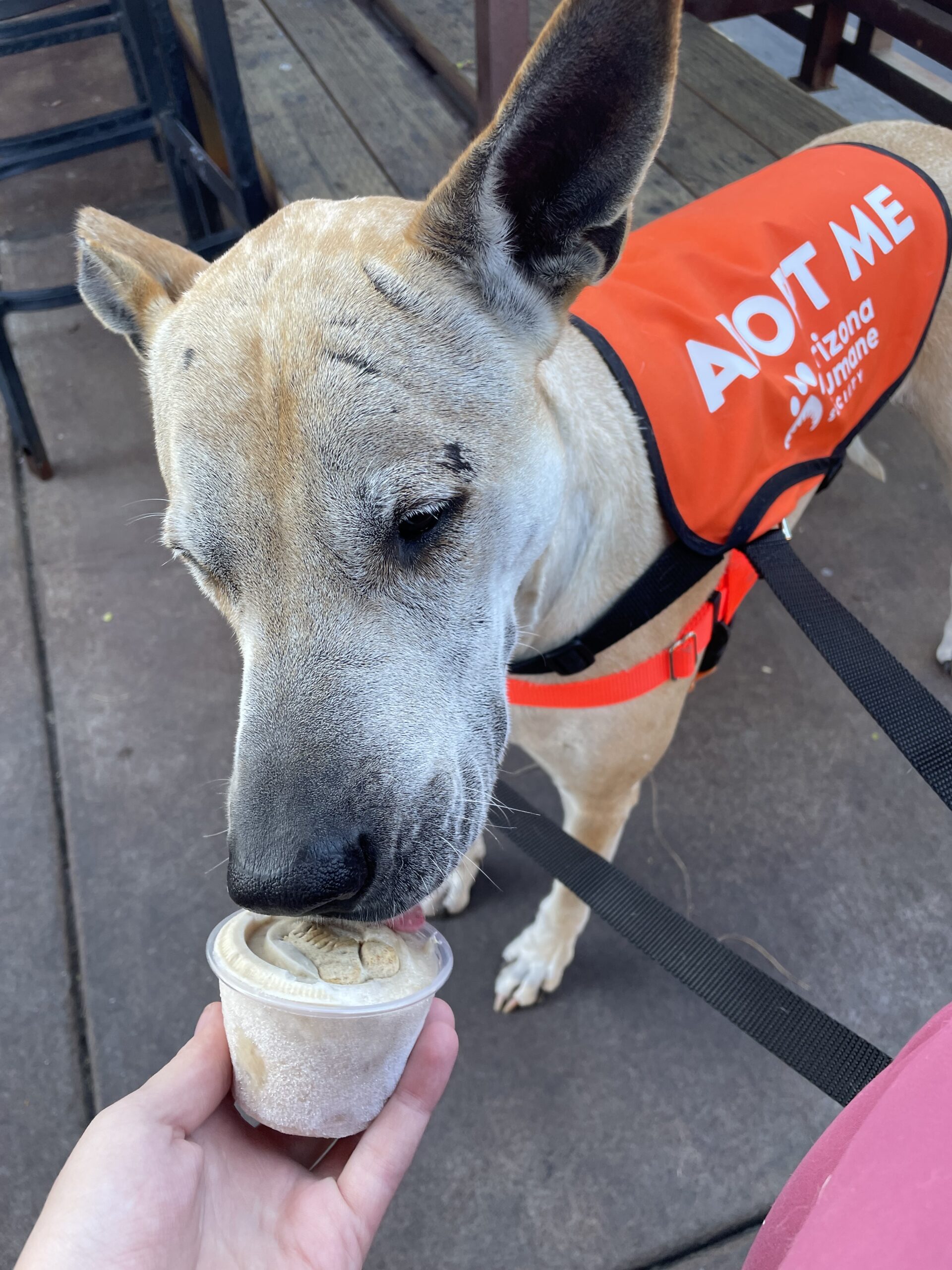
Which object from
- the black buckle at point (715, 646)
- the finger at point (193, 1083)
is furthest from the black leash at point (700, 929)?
the finger at point (193, 1083)

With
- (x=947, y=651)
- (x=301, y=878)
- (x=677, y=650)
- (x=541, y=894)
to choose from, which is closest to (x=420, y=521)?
(x=301, y=878)

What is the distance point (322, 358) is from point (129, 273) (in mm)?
625

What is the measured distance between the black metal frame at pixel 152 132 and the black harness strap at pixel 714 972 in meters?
2.66

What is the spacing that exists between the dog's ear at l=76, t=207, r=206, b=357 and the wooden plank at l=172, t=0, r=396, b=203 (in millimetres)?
1822

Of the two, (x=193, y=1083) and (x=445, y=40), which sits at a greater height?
(x=445, y=40)

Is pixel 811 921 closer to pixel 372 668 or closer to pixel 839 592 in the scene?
pixel 839 592

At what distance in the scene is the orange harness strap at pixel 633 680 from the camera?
178cm

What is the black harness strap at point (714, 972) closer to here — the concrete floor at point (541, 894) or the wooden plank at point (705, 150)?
the concrete floor at point (541, 894)

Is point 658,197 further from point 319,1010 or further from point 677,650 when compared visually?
point 319,1010

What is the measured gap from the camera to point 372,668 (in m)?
1.21

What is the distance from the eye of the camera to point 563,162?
1250 mm

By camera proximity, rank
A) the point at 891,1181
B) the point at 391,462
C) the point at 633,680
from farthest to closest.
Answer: the point at 633,680 → the point at 391,462 → the point at 891,1181

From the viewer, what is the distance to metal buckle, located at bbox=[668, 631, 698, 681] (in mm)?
1838

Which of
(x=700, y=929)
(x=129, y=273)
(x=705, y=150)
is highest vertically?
(x=129, y=273)
